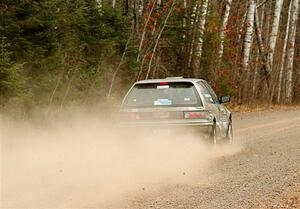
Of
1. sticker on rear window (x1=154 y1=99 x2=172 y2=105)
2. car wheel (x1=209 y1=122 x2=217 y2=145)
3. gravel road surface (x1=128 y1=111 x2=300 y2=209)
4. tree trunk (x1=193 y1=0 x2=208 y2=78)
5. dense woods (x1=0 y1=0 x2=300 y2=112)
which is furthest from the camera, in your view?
tree trunk (x1=193 y1=0 x2=208 y2=78)

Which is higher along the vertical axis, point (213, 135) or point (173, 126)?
point (173, 126)

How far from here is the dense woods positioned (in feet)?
53.1

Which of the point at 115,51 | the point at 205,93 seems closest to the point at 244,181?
the point at 205,93

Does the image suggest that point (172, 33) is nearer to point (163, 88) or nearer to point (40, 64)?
point (40, 64)

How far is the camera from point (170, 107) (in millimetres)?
13203

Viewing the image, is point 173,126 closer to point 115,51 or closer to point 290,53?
point 115,51

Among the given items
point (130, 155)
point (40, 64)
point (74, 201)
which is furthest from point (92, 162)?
point (40, 64)

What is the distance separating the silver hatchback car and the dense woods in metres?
3.10

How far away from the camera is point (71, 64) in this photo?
18.3 metres

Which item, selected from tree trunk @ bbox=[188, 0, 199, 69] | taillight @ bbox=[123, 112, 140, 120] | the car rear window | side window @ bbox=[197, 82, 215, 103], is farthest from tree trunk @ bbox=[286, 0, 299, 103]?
taillight @ bbox=[123, 112, 140, 120]

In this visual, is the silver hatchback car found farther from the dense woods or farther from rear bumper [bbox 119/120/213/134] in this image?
the dense woods

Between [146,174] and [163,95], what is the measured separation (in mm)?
2867

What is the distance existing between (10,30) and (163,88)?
15.6 ft

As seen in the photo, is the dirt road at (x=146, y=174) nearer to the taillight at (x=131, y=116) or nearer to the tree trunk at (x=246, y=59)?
the taillight at (x=131, y=116)
